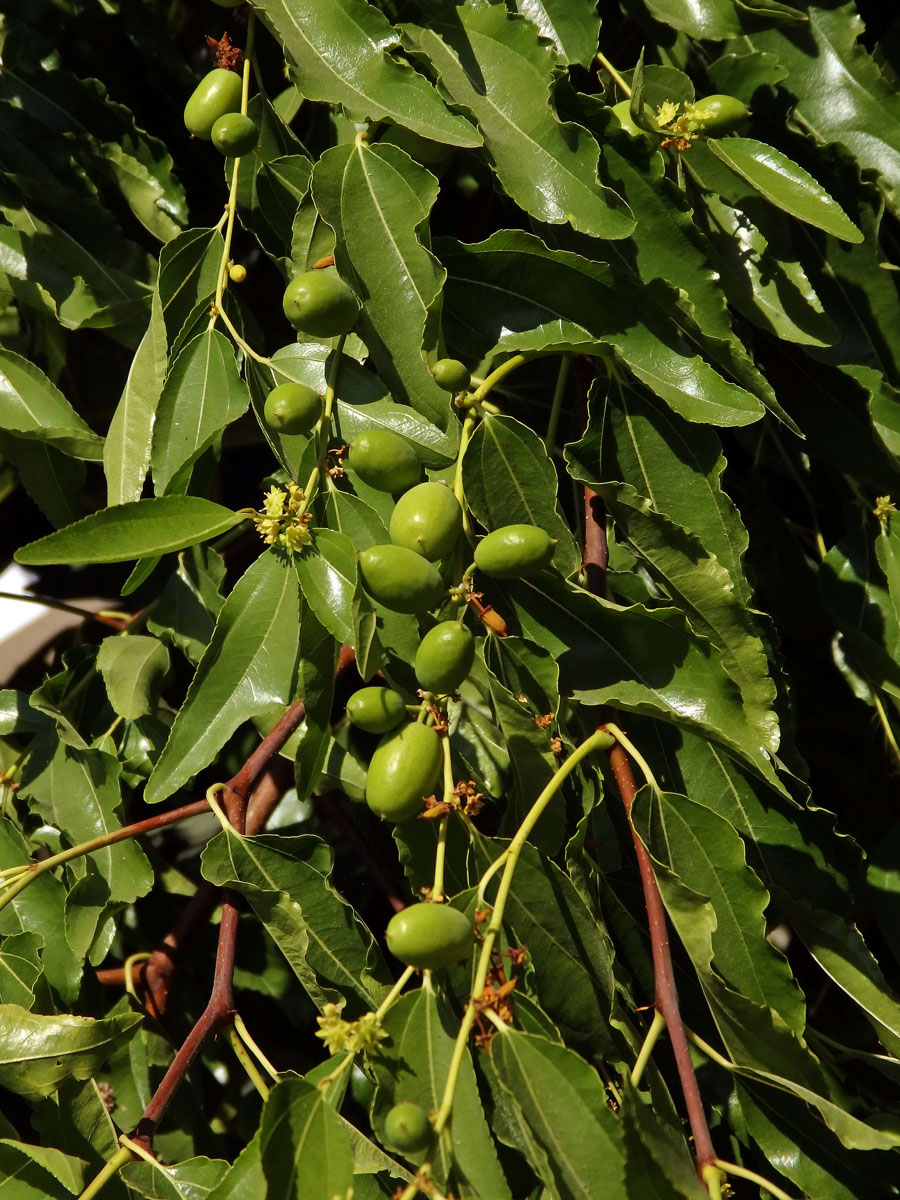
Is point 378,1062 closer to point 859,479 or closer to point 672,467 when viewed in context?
point 672,467

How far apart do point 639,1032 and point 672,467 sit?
1.84 feet

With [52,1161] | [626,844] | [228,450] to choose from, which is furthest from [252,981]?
[228,450]

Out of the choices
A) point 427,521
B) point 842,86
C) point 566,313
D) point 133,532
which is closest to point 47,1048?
point 133,532

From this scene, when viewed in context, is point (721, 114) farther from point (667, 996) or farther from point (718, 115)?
point (667, 996)

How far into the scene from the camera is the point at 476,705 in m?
1.30

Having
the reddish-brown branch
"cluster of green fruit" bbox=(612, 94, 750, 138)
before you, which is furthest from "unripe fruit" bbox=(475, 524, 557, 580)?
"cluster of green fruit" bbox=(612, 94, 750, 138)

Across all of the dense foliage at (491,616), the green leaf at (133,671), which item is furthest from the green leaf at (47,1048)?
the green leaf at (133,671)

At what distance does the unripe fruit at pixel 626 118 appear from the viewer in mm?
1157

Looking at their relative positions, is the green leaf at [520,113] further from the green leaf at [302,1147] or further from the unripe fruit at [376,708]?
the green leaf at [302,1147]

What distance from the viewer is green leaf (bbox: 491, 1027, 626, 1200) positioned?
33.5 inches

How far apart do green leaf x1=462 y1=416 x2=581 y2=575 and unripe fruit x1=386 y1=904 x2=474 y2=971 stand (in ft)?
1.17

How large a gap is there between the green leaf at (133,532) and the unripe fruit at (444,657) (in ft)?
0.74

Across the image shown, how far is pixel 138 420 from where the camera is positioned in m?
1.22

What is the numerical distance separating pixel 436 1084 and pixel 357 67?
36.7 inches
